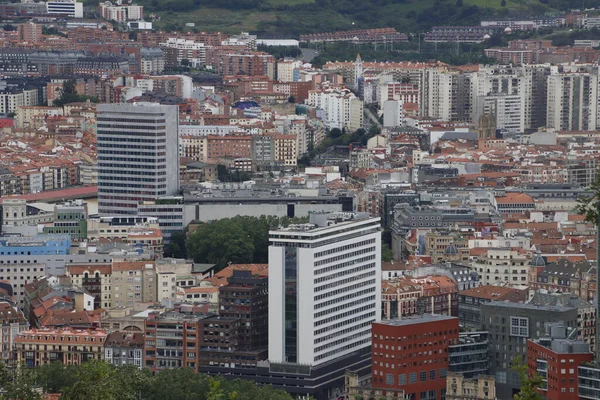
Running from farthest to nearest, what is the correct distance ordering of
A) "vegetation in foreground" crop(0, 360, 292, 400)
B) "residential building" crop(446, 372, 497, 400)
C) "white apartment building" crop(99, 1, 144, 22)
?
"white apartment building" crop(99, 1, 144, 22)
"residential building" crop(446, 372, 497, 400)
"vegetation in foreground" crop(0, 360, 292, 400)

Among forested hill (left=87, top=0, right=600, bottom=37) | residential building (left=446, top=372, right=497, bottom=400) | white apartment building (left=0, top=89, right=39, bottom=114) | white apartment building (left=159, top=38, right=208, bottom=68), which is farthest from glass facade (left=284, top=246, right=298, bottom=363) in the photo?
forested hill (left=87, top=0, right=600, bottom=37)

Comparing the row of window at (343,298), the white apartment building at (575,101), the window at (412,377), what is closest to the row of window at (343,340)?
the row of window at (343,298)

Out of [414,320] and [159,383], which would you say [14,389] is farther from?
[414,320]

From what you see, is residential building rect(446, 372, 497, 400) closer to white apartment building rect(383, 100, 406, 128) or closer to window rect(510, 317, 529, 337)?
window rect(510, 317, 529, 337)

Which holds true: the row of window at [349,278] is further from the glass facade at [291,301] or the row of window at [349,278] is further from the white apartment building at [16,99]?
the white apartment building at [16,99]

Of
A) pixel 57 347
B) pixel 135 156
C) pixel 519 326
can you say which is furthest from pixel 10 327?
pixel 135 156
